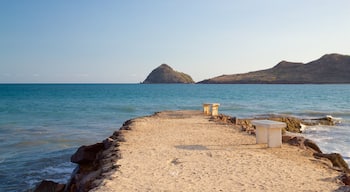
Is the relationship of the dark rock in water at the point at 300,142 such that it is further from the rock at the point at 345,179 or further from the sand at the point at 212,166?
the rock at the point at 345,179

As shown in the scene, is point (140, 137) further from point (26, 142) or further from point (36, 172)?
point (26, 142)

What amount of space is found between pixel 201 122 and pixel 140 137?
484cm

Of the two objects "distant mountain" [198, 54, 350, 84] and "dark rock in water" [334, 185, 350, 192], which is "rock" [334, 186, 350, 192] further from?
"distant mountain" [198, 54, 350, 84]

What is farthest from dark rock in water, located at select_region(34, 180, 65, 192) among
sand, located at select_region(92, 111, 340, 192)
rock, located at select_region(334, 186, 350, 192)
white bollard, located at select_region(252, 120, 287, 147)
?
rock, located at select_region(334, 186, 350, 192)

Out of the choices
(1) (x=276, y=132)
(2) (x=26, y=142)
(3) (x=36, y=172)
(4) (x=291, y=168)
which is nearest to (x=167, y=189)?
(4) (x=291, y=168)

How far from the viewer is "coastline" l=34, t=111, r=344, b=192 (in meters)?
7.32

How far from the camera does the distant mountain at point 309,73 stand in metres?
138

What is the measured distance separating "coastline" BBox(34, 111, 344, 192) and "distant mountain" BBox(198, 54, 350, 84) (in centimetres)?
13646

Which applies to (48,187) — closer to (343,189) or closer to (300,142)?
(343,189)

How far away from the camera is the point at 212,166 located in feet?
28.6

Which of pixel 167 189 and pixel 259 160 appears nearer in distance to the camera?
pixel 167 189

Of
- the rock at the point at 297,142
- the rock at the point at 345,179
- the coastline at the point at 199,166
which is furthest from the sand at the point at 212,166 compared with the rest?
the rock at the point at 297,142

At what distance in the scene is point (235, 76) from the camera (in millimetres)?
182125

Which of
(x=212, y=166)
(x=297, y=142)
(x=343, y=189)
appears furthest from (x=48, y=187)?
(x=297, y=142)
